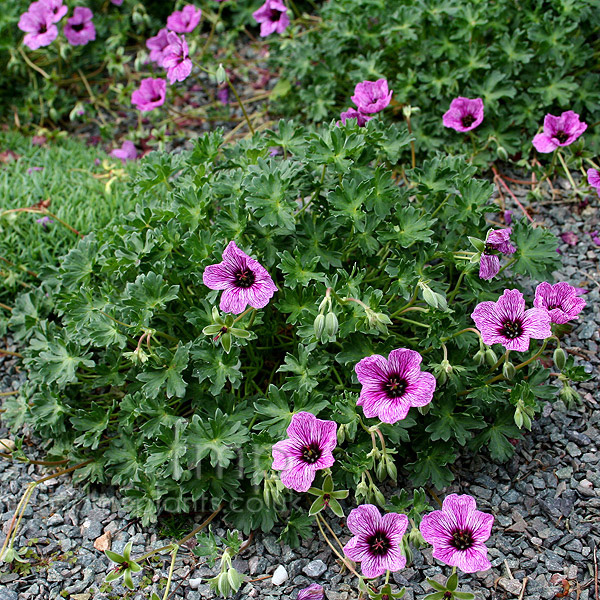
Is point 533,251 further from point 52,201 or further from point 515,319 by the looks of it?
point 52,201

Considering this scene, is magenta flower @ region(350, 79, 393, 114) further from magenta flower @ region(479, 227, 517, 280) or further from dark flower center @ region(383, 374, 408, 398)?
dark flower center @ region(383, 374, 408, 398)

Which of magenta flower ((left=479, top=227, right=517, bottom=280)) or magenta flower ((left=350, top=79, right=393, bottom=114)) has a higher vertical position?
magenta flower ((left=350, top=79, right=393, bottom=114))

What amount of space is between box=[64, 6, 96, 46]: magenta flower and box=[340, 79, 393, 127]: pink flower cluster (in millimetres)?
2135

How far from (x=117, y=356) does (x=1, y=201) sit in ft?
4.19

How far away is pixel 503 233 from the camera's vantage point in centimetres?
230

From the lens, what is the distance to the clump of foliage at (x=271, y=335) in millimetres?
2273

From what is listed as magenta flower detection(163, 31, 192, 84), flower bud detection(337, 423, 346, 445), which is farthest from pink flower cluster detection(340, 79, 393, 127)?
flower bud detection(337, 423, 346, 445)

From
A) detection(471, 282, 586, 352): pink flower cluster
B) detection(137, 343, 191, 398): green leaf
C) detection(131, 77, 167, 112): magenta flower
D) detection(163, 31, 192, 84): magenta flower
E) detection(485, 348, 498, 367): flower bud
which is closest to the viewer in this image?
detection(471, 282, 586, 352): pink flower cluster

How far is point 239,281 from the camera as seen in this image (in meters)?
2.28

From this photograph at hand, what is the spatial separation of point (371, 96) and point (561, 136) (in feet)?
2.87

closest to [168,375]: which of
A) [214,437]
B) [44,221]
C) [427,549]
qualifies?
[214,437]

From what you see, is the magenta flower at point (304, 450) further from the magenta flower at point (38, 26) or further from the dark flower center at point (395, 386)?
the magenta flower at point (38, 26)

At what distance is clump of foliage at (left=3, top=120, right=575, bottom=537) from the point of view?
2.27 meters

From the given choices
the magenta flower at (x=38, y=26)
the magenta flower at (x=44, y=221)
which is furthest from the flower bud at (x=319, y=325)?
the magenta flower at (x=38, y=26)
